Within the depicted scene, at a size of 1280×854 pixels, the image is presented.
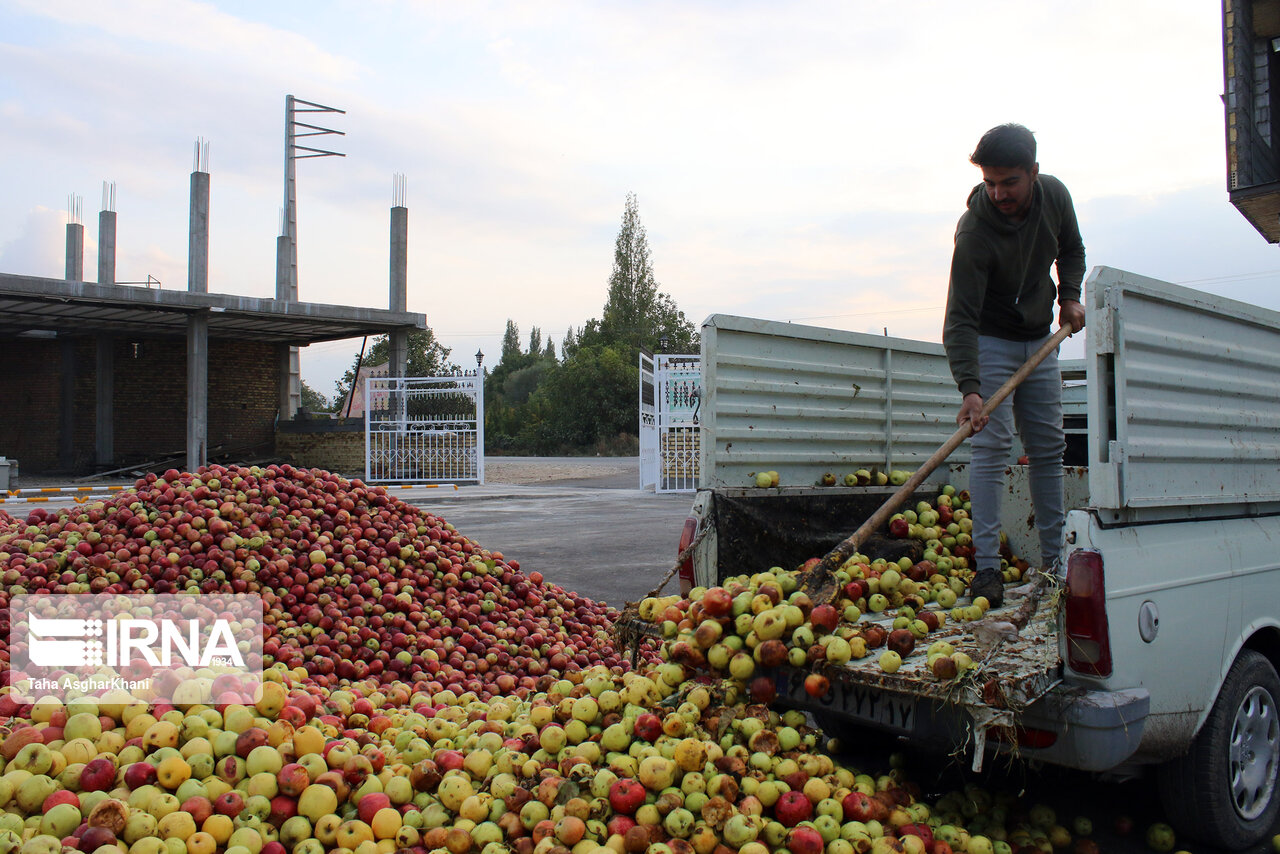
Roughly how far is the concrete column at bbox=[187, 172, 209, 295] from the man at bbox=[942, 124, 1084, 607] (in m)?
22.7

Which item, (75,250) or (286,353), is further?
(75,250)

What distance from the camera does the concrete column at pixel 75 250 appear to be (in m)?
32.3

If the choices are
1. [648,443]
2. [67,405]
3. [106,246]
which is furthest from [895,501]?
[106,246]

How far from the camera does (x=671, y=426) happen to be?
17.8 meters

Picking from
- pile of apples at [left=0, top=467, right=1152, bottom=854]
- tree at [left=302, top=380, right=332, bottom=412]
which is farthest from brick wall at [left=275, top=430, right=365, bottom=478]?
tree at [left=302, top=380, right=332, bottom=412]

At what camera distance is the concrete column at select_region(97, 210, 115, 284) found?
30.2 m

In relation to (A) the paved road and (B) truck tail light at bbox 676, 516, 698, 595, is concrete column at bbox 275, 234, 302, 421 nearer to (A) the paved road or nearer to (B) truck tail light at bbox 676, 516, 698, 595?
(A) the paved road

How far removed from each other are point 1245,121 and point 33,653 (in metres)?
13.9

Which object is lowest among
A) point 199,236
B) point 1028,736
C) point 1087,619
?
point 1028,736

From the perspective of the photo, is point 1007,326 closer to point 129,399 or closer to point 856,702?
point 856,702

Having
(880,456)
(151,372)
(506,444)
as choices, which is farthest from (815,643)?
(506,444)

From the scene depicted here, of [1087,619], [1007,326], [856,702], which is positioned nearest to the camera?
[1087,619]

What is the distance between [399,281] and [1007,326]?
69.1 feet

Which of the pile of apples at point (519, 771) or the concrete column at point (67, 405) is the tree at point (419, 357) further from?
the pile of apples at point (519, 771)
